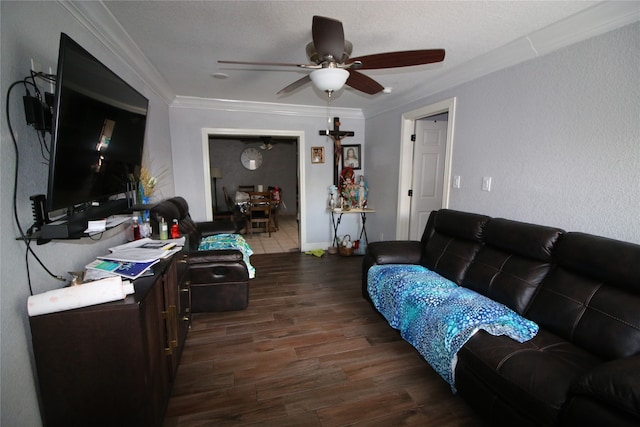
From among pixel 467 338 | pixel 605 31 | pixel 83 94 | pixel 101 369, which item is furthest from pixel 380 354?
pixel 605 31

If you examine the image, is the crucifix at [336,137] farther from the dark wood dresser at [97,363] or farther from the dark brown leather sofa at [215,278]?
the dark wood dresser at [97,363]

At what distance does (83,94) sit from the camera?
1244 millimetres

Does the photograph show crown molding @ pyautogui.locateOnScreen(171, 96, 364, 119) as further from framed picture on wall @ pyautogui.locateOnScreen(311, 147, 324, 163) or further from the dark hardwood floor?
the dark hardwood floor

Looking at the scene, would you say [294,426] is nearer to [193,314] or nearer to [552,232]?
[193,314]

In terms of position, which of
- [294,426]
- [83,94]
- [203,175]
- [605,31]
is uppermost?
[605,31]

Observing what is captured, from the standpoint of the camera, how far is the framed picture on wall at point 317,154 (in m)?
4.72

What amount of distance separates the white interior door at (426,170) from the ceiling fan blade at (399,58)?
209 centimetres

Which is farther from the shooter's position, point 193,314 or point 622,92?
point 193,314

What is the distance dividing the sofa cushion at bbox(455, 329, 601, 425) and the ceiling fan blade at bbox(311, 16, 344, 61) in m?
1.85

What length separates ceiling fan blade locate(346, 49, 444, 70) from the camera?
1721mm

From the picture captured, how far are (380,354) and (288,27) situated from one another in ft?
8.25

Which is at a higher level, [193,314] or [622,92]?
[622,92]

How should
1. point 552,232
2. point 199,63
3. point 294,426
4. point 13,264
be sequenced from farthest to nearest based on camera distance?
point 199,63 → point 552,232 → point 294,426 → point 13,264

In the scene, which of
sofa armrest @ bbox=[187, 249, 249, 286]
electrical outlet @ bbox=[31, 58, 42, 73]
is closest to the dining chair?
sofa armrest @ bbox=[187, 249, 249, 286]
